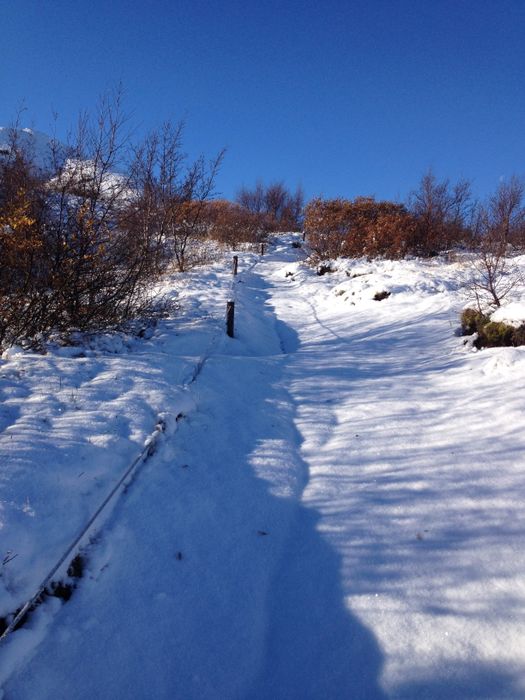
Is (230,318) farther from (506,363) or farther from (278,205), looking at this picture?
(278,205)

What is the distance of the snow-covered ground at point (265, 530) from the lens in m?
1.81

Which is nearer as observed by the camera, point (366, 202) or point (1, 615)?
point (1, 615)

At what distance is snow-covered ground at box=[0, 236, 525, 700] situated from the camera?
181 centimetres

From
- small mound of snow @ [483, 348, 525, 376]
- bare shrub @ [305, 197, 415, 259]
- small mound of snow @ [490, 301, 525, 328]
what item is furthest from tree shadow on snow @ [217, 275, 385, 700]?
bare shrub @ [305, 197, 415, 259]

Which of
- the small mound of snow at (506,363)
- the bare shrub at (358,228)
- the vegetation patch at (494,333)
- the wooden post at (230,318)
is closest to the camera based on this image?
the small mound of snow at (506,363)

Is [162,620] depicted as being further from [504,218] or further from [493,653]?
[504,218]

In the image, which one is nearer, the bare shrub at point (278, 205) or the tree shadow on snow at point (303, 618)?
the tree shadow on snow at point (303, 618)

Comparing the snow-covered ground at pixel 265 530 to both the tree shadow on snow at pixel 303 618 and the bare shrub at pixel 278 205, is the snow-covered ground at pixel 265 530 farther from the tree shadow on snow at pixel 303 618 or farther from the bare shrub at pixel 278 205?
the bare shrub at pixel 278 205

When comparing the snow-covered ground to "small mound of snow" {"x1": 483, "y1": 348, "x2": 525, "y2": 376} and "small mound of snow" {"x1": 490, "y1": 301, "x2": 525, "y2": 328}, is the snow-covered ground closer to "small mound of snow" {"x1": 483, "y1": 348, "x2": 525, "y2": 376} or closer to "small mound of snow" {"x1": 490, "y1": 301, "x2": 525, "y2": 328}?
"small mound of snow" {"x1": 483, "y1": 348, "x2": 525, "y2": 376}

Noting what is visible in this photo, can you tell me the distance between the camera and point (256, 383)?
524cm

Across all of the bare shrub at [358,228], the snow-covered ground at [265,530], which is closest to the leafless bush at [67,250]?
the snow-covered ground at [265,530]

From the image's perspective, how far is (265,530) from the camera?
8.92 feet

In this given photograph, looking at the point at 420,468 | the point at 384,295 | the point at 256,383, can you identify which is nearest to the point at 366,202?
the point at 384,295

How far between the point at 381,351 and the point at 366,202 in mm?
16385
